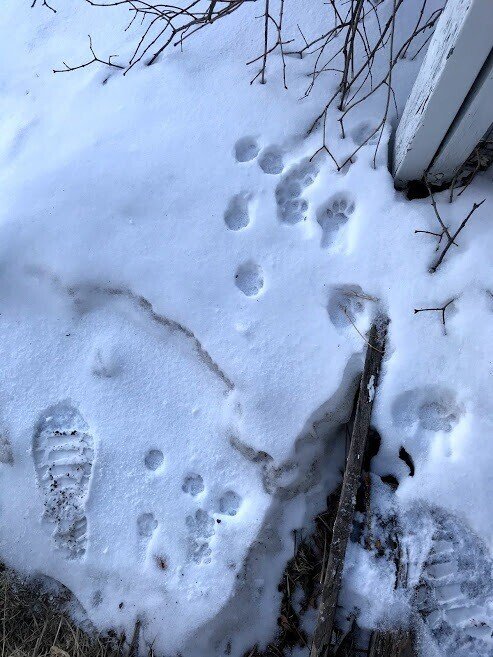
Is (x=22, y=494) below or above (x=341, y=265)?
below

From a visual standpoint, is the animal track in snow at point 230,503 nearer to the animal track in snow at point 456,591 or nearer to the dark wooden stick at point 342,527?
the dark wooden stick at point 342,527

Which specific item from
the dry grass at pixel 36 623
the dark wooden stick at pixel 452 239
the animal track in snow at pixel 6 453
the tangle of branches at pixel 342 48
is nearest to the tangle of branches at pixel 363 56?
the tangle of branches at pixel 342 48

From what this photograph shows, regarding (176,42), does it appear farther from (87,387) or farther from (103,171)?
(87,387)

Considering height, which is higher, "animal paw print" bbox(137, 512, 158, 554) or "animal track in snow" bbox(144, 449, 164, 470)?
"animal track in snow" bbox(144, 449, 164, 470)

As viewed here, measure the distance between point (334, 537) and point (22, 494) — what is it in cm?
95

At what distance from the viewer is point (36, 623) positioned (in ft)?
5.29

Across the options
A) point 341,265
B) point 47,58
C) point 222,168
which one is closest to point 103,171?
point 222,168

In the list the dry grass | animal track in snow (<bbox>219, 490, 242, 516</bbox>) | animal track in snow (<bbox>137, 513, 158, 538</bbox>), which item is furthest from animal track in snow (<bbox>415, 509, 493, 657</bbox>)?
the dry grass

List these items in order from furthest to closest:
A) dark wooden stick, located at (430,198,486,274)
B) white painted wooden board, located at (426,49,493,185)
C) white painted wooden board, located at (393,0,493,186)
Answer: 1. dark wooden stick, located at (430,198,486,274)
2. white painted wooden board, located at (426,49,493,185)
3. white painted wooden board, located at (393,0,493,186)

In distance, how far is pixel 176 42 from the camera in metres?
1.68

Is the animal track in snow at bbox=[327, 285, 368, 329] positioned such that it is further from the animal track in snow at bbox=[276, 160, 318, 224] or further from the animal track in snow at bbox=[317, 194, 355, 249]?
the animal track in snow at bbox=[276, 160, 318, 224]

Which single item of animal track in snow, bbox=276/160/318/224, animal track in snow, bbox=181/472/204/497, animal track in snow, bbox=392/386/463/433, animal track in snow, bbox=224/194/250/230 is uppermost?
animal track in snow, bbox=276/160/318/224

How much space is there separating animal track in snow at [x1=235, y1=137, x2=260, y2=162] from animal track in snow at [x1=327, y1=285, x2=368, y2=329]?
51 centimetres

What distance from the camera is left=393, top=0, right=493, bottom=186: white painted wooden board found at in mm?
1046
